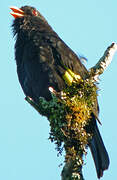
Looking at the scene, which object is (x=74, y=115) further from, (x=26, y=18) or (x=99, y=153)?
(x=26, y=18)

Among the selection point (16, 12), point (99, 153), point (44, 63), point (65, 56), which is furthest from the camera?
point (16, 12)

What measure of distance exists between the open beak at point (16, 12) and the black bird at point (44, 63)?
0.18m

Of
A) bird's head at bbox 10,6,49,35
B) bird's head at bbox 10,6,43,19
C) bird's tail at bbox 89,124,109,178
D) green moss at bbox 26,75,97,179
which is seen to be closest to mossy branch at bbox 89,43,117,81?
green moss at bbox 26,75,97,179

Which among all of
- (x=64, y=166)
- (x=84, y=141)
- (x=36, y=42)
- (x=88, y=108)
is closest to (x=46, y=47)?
(x=36, y=42)

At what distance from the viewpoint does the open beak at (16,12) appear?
6.06 m

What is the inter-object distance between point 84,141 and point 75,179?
0.53 m

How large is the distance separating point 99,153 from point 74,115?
1.15 metres

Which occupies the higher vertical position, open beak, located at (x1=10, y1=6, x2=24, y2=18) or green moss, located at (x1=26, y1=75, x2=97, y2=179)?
open beak, located at (x1=10, y1=6, x2=24, y2=18)

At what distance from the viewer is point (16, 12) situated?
20.2 feet

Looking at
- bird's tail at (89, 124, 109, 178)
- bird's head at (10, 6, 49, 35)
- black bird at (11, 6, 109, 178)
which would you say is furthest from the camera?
bird's head at (10, 6, 49, 35)

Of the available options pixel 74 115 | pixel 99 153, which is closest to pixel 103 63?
pixel 74 115

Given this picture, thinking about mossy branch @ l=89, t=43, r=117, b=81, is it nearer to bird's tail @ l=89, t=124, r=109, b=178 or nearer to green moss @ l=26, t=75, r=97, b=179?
green moss @ l=26, t=75, r=97, b=179

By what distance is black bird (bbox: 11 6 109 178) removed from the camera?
492cm

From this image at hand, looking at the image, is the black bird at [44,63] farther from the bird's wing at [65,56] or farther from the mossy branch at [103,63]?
the mossy branch at [103,63]
